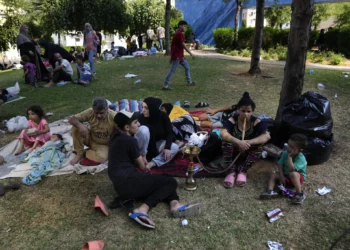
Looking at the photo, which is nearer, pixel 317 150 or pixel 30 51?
pixel 317 150

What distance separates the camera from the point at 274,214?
9.44 ft

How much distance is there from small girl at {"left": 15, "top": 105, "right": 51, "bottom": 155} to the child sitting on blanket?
185 mm

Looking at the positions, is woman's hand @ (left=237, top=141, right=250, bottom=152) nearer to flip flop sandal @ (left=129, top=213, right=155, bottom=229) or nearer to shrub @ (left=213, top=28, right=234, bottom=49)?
flip flop sandal @ (left=129, top=213, right=155, bottom=229)

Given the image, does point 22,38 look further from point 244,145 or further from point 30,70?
point 244,145

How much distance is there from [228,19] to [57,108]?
54.5 feet

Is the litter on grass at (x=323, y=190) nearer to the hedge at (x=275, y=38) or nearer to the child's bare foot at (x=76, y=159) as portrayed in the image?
the child's bare foot at (x=76, y=159)

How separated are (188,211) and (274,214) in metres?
0.83

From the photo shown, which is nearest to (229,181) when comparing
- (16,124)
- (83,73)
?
(16,124)

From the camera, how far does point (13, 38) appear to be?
19938mm

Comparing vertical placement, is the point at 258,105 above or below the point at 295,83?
below

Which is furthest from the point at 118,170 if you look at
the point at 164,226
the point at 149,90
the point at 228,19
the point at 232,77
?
the point at 228,19

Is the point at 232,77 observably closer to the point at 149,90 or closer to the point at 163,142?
the point at 149,90

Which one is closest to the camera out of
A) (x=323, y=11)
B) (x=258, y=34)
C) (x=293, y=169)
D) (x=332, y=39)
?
(x=293, y=169)

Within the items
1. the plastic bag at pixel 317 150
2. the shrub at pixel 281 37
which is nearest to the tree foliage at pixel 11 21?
the shrub at pixel 281 37
